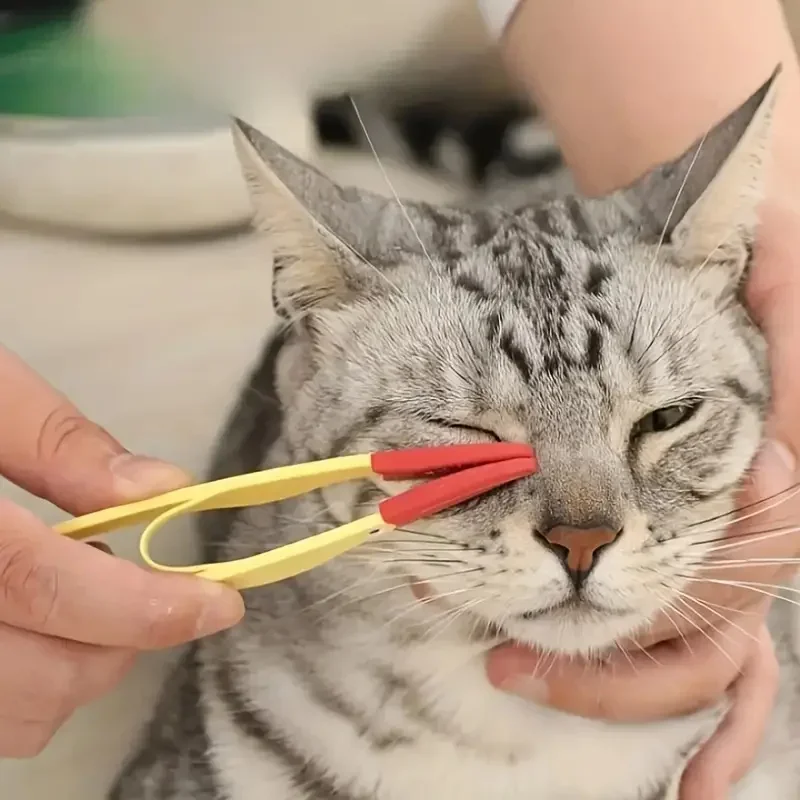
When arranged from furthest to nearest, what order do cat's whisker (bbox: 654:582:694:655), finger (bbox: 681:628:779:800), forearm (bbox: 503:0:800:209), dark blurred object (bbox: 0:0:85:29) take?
dark blurred object (bbox: 0:0:85:29) → forearm (bbox: 503:0:800:209) → finger (bbox: 681:628:779:800) → cat's whisker (bbox: 654:582:694:655)

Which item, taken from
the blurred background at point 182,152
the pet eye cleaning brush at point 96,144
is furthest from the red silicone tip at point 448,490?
the pet eye cleaning brush at point 96,144

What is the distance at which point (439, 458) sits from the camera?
2.10 feet

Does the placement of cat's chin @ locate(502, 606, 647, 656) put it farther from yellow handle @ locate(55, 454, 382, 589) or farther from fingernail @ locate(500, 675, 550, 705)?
yellow handle @ locate(55, 454, 382, 589)

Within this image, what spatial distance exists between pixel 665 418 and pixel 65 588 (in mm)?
413

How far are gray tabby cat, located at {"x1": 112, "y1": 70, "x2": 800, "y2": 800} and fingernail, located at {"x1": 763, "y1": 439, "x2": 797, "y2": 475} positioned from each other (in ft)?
0.04

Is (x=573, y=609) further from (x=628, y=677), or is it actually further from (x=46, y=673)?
(x=46, y=673)

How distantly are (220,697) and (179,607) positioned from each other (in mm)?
309

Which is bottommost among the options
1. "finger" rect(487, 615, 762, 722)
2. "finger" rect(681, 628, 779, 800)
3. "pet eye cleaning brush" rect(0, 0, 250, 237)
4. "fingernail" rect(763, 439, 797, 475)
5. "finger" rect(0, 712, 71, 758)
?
"finger" rect(681, 628, 779, 800)

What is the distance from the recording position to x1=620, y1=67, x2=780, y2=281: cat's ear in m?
0.71

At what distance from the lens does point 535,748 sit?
0.84m

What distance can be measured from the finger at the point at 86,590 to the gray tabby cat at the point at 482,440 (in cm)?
15

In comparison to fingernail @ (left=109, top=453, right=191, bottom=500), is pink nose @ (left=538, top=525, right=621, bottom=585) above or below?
below

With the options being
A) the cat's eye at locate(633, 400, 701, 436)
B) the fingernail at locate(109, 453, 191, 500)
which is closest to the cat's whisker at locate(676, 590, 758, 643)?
the cat's eye at locate(633, 400, 701, 436)

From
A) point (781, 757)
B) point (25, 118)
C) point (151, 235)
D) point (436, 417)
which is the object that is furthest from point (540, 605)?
point (25, 118)
